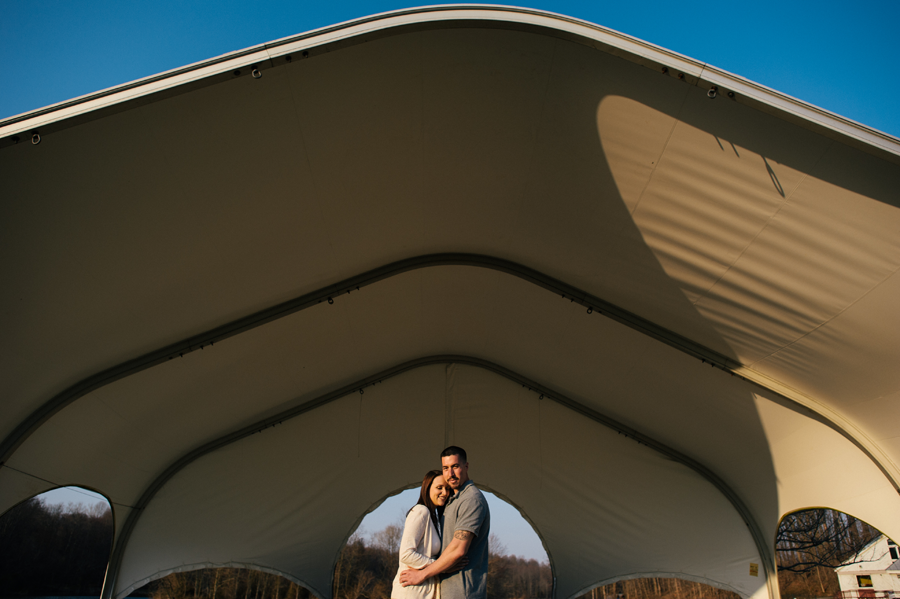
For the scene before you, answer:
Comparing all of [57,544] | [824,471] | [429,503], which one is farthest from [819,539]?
[57,544]

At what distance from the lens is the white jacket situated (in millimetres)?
2209

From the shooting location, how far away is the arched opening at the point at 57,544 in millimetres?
8069

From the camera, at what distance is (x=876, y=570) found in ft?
40.8

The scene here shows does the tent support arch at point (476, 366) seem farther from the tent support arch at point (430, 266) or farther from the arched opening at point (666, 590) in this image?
the arched opening at point (666, 590)

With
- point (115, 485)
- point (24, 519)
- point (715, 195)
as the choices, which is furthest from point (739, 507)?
point (24, 519)

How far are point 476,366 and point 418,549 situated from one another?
7666mm

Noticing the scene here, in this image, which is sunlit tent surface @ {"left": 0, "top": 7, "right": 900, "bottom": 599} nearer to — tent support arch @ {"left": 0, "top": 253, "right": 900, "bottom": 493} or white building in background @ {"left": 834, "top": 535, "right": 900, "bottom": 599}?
tent support arch @ {"left": 0, "top": 253, "right": 900, "bottom": 493}

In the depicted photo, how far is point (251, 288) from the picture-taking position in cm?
630

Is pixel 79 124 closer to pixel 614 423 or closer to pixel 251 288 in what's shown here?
pixel 251 288

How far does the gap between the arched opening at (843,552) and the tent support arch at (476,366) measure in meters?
0.46

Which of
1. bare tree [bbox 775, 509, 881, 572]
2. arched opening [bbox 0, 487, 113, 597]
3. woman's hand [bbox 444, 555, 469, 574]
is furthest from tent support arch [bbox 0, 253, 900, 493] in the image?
woman's hand [bbox 444, 555, 469, 574]

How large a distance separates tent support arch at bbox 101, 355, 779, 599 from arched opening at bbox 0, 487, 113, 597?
30 cm

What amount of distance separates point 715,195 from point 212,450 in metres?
8.64

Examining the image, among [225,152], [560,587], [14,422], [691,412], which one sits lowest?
[560,587]
